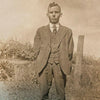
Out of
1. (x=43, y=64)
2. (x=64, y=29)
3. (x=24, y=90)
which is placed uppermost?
(x=64, y=29)

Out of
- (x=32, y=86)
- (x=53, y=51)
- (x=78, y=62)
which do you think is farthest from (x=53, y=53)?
(x=32, y=86)

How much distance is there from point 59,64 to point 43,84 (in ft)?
1.23

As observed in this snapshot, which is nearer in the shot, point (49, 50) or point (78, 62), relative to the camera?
point (49, 50)

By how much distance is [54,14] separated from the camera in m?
5.52

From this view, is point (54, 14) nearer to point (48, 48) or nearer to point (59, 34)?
point (59, 34)

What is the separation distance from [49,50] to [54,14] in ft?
1.84

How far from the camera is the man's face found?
5523 mm

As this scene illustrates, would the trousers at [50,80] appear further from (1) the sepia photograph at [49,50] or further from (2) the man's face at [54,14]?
(2) the man's face at [54,14]

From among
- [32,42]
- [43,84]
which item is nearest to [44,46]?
[32,42]

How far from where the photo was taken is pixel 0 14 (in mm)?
5742

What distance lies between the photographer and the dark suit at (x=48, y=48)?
5.40 meters

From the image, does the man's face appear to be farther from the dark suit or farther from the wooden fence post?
the wooden fence post

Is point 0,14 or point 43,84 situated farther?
point 0,14

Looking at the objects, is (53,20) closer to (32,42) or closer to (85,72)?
(32,42)
